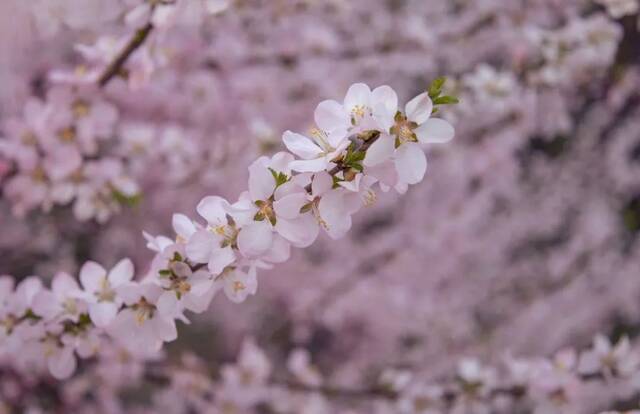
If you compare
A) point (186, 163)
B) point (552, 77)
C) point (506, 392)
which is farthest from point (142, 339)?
point (552, 77)

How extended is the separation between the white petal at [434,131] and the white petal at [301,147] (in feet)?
0.30

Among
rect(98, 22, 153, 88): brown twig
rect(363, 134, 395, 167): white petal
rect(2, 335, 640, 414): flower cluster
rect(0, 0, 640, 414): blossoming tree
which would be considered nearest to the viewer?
rect(363, 134, 395, 167): white petal

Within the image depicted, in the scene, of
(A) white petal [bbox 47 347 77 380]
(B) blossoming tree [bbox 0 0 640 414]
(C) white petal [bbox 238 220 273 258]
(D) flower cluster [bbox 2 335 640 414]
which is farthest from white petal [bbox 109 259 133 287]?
(D) flower cluster [bbox 2 335 640 414]

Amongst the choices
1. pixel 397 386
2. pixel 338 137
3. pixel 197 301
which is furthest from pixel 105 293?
pixel 397 386

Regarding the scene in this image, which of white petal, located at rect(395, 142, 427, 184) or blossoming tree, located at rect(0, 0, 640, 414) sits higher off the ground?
blossoming tree, located at rect(0, 0, 640, 414)

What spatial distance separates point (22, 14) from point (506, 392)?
1.15 meters

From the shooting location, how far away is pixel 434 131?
63 centimetres

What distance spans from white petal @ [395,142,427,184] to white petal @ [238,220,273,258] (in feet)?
0.43

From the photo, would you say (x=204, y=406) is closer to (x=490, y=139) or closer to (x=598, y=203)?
(x=490, y=139)

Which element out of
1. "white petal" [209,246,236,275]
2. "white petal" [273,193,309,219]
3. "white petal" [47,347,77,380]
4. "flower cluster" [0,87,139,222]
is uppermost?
"flower cluster" [0,87,139,222]

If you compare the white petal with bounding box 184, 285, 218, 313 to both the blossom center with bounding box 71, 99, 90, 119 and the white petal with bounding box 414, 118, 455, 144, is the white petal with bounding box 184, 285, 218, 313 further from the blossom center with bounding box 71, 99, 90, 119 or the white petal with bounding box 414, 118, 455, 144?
the blossom center with bounding box 71, 99, 90, 119

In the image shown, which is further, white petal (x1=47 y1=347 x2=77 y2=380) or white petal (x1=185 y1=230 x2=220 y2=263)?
white petal (x1=47 y1=347 x2=77 y2=380)

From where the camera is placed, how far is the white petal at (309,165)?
0.59m

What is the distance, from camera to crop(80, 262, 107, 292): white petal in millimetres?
817
